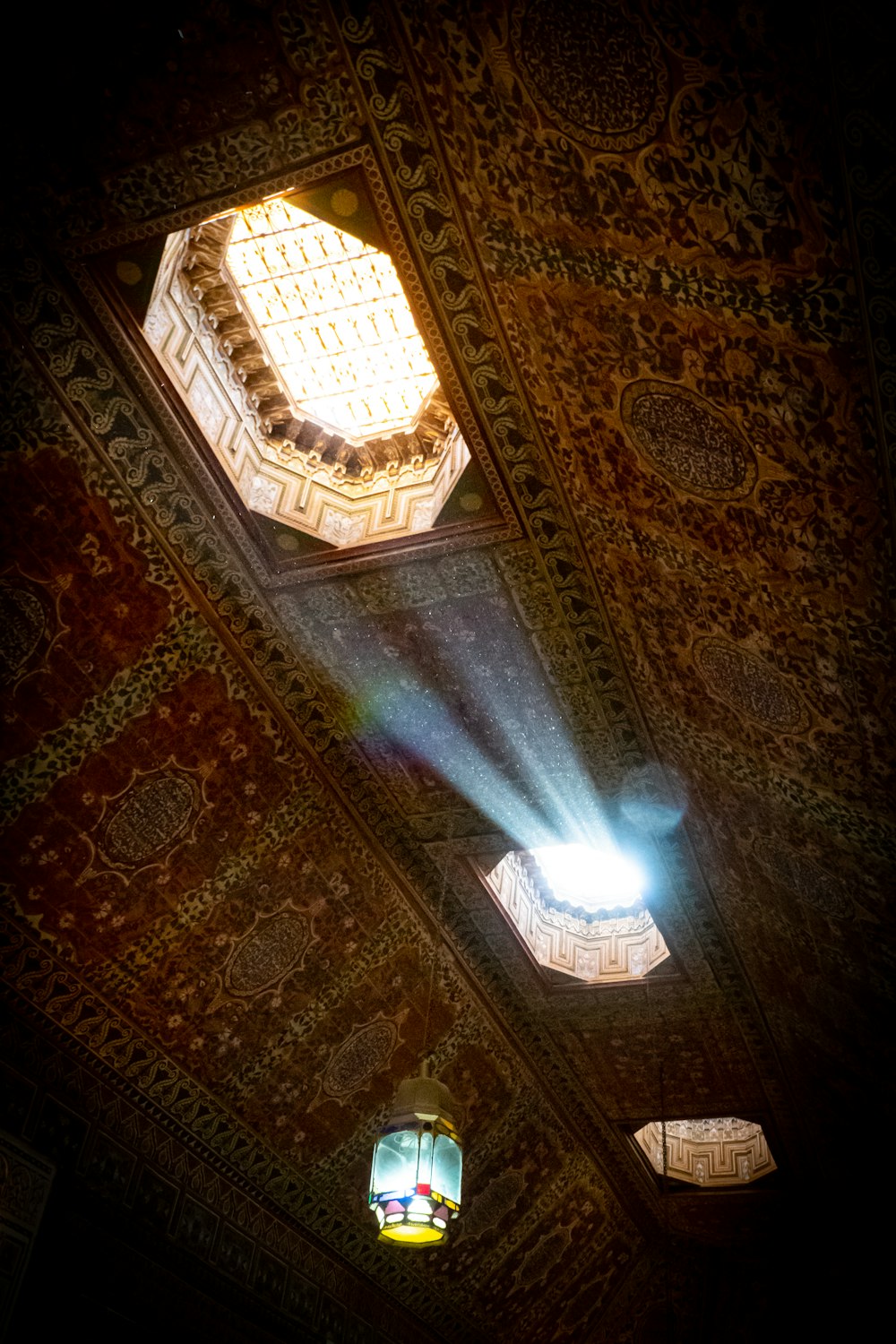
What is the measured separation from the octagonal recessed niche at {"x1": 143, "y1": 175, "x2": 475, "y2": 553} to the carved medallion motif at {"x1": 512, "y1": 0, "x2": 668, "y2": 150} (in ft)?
2.86

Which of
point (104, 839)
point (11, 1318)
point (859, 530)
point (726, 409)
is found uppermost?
point (726, 409)

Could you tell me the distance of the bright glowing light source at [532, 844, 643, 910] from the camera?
6684mm

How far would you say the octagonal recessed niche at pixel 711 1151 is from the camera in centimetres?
827

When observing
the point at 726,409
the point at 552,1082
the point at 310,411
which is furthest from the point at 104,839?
the point at 552,1082

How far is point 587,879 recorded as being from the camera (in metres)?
6.92

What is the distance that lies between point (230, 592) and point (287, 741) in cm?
81

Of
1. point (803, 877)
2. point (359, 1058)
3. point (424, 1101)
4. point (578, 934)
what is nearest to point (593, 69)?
point (803, 877)

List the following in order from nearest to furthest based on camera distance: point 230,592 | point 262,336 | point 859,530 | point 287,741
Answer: point 859,530 < point 262,336 < point 230,592 < point 287,741

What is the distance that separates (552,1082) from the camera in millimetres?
7066

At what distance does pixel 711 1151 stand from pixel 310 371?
7.54 m

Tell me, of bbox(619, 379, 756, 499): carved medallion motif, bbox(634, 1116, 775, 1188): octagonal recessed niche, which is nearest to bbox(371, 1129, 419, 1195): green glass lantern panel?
bbox(619, 379, 756, 499): carved medallion motif

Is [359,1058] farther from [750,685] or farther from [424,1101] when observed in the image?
[750,685]

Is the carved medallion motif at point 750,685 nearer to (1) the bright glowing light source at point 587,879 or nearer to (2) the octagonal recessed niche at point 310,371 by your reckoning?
(2) the octagonal recessed niche at point 310,371

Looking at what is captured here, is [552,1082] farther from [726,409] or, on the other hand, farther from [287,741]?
[726,409]
